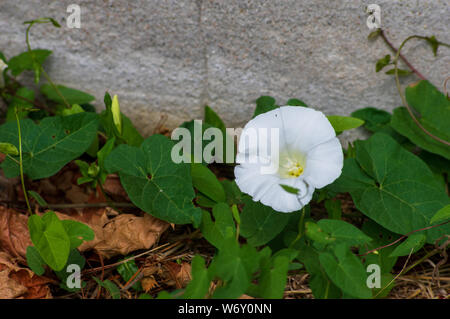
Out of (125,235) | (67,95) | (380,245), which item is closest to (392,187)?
(380,245)

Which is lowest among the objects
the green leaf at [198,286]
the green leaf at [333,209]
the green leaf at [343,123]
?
the green leaf at [198,286]

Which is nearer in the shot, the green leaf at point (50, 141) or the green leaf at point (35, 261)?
the green leaf at point (35, 261)

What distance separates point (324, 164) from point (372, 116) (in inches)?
21.7

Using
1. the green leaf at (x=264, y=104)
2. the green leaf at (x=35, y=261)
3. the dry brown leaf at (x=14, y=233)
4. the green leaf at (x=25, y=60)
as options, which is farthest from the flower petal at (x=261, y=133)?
the green leaf at (x=25, y=60)

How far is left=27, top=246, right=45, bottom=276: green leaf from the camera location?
4.12 ft

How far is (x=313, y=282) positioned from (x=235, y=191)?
0.38m

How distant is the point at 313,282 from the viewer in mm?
1172

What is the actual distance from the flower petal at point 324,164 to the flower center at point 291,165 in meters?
0.05

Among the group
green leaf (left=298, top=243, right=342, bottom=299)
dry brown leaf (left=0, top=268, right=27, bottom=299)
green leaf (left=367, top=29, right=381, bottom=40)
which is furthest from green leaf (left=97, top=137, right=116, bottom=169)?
green leaf (left=367, top=29, right=381, bottom=40)

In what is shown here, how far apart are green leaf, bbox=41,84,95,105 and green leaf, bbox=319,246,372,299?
1.05 meters

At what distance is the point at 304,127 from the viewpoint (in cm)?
125

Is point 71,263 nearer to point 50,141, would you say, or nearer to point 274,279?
point 50,141

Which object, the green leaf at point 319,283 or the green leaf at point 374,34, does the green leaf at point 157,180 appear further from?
the green leaf at point 374,34

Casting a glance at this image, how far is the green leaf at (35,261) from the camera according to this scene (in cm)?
125
